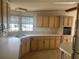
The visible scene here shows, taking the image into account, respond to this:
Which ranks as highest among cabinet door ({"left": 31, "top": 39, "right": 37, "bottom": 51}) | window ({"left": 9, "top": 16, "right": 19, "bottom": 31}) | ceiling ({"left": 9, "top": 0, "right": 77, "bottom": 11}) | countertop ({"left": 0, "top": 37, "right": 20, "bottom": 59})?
Result: ceiling ({"left": 9, "top": 0, "right": 77, "bottom": 11})

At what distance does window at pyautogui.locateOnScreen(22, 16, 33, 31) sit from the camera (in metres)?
7.11

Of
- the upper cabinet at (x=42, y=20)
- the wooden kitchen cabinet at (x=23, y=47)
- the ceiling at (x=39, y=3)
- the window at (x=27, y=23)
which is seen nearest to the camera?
the ceiling at (x=39, y=3)

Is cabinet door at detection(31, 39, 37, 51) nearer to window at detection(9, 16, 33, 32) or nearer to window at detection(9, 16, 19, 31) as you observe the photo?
window at detection(9, 16, 33, 32)

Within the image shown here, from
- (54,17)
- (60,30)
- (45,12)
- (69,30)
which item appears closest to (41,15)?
(45,12)

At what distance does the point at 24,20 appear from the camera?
711 cm

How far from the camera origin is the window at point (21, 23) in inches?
269

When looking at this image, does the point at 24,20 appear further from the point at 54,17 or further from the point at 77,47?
the point at 77,47

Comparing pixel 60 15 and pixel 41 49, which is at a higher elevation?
pixel 60 15

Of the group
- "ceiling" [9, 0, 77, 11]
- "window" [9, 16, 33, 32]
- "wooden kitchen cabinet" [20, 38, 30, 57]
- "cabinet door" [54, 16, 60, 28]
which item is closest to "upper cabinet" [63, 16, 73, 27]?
"cabinet door" [54, 16, 60, 28]

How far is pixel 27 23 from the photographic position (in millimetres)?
7195

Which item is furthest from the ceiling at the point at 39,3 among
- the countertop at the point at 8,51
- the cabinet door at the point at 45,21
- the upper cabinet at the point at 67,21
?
the upper cabinet at the point at 67,21

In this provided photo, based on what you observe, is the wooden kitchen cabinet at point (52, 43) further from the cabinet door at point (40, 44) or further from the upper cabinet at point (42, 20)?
the upper cabinet at point (42, 20)

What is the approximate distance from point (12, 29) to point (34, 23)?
1372 mm

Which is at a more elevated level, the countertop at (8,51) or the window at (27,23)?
the window at (27,23)
